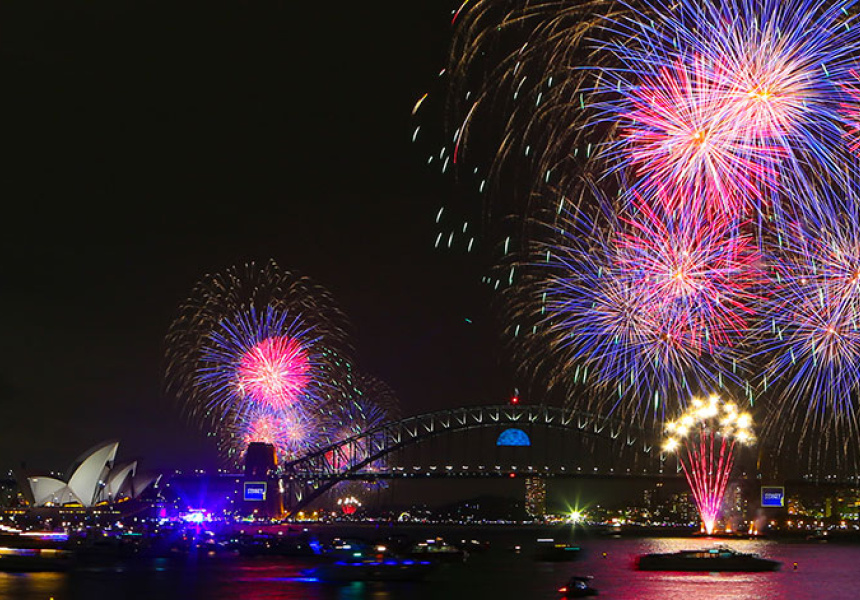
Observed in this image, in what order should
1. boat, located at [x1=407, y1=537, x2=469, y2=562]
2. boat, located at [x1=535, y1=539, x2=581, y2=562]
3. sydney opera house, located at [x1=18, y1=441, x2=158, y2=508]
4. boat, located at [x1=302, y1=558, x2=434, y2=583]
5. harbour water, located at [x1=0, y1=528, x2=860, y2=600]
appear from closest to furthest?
harbour water, located at [x1=0, y1=528, x2=860, y2=600] < boat, located at [x1=302, y1=558, x2=434, y2=583] < boat, located at [x1=407, y1=537, x2=469, y2=562] < boat, located at [x1=535, y1=539, x2=581, y2=562] < sydney opera house, located at [x1=18, y1=441, x2=158, y2=508]

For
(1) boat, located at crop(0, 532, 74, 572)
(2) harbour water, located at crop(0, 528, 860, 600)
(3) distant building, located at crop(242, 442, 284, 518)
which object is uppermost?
(3) distant building, located at crop(242, 442, 284, 518)

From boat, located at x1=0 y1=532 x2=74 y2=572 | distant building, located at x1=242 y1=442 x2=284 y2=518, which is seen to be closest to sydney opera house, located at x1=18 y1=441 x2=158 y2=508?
distant building, located at x1=242 y1=442 x2=284 y2=518

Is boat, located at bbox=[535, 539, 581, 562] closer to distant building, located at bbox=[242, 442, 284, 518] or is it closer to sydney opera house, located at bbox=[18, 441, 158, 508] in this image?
distant building, located at bbox=[242, 442, 284, 518]

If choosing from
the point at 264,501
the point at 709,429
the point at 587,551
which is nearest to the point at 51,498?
the point at 264,501

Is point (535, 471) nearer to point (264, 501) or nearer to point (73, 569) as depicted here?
point (264, 501)

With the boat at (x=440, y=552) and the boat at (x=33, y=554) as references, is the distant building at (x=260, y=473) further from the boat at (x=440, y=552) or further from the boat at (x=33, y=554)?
the boat at (x=440, y=552)
